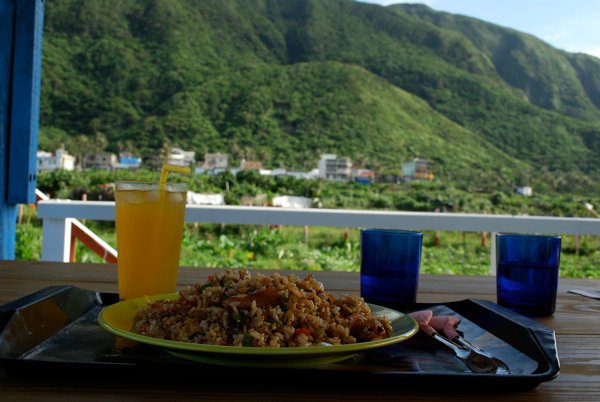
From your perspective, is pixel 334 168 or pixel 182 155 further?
pixel 182 155

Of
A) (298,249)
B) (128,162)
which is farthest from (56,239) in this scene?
(128,162)

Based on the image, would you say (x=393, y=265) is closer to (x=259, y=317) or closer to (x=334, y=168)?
(x=259, y=317)

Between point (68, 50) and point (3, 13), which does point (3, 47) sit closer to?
point (3, 13)

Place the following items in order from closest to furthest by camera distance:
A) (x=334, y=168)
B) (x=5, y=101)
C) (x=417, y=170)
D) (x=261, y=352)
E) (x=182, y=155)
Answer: (x=261, y=352), (x=5, y=101), (x=334, y=168), (x=182, y=155), (x=417, y=170)

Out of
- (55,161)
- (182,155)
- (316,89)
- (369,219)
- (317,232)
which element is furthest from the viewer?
(316,89)

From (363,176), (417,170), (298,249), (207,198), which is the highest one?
(417,170)

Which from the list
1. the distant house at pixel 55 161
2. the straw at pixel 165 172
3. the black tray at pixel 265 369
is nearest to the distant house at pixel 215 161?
the distant house at pixel 55 161

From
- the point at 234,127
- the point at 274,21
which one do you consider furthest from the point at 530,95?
the point at 234,127
